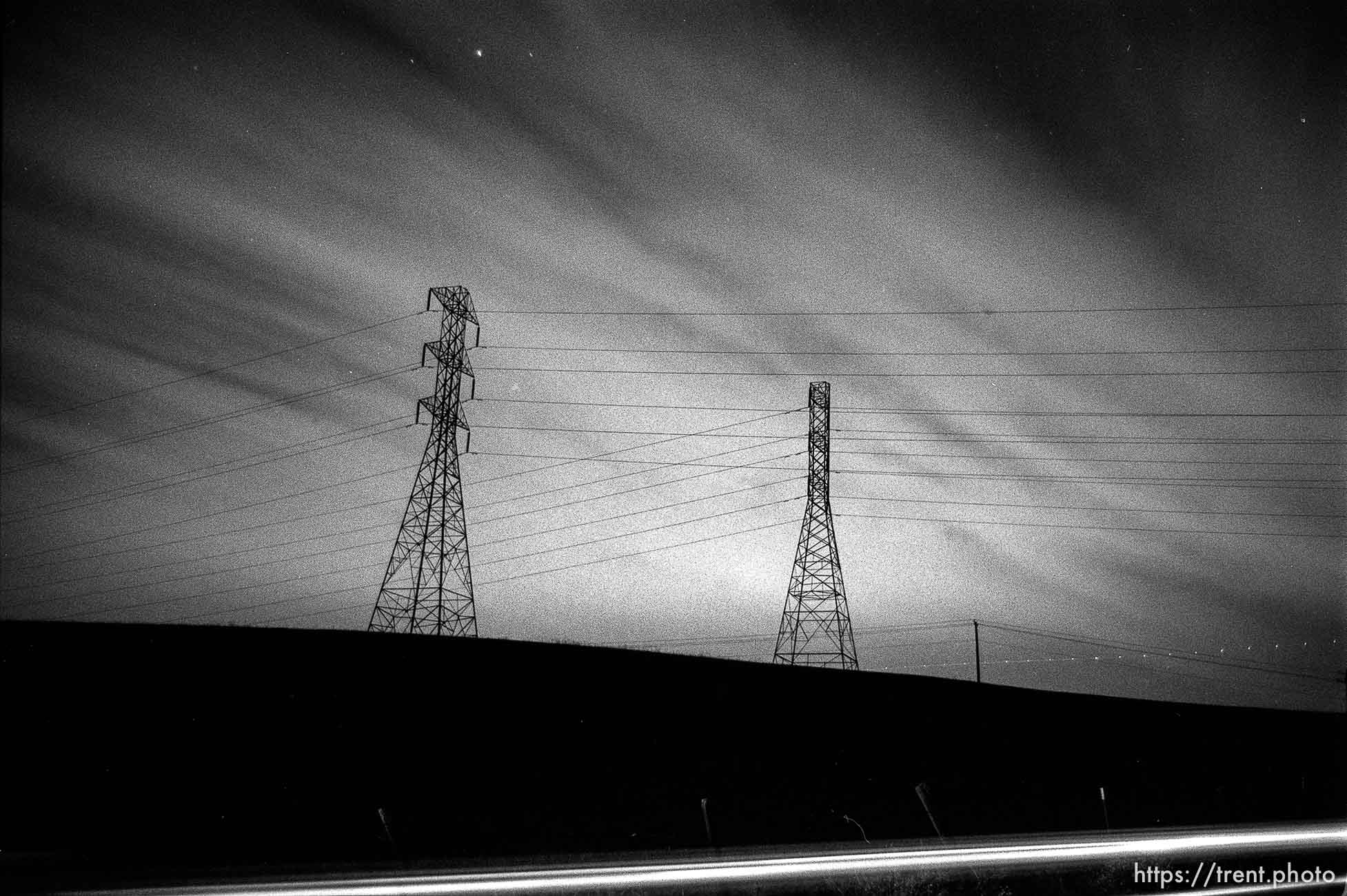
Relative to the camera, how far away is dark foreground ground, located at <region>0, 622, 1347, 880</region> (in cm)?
816

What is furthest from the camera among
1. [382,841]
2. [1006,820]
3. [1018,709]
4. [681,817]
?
[1018,709]

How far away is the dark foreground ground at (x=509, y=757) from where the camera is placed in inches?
321

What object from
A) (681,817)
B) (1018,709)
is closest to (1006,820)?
(1018,709)

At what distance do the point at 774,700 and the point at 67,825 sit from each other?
883 centimetres

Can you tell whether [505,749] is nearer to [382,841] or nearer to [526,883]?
[382,841]

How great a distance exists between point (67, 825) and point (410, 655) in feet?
12.8

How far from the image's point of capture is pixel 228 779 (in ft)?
28.3

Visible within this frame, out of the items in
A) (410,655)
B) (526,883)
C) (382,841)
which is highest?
(410,655)

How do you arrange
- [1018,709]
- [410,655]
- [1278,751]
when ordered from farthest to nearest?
[1278,751], [1018,709], [410,655]

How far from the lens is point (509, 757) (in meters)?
9.98

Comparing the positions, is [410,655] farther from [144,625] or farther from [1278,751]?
[1278,751]

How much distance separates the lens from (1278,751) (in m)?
15.0

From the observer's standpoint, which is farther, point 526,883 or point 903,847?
point 903,847

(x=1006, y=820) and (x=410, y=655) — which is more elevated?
(x=410, y=655)
